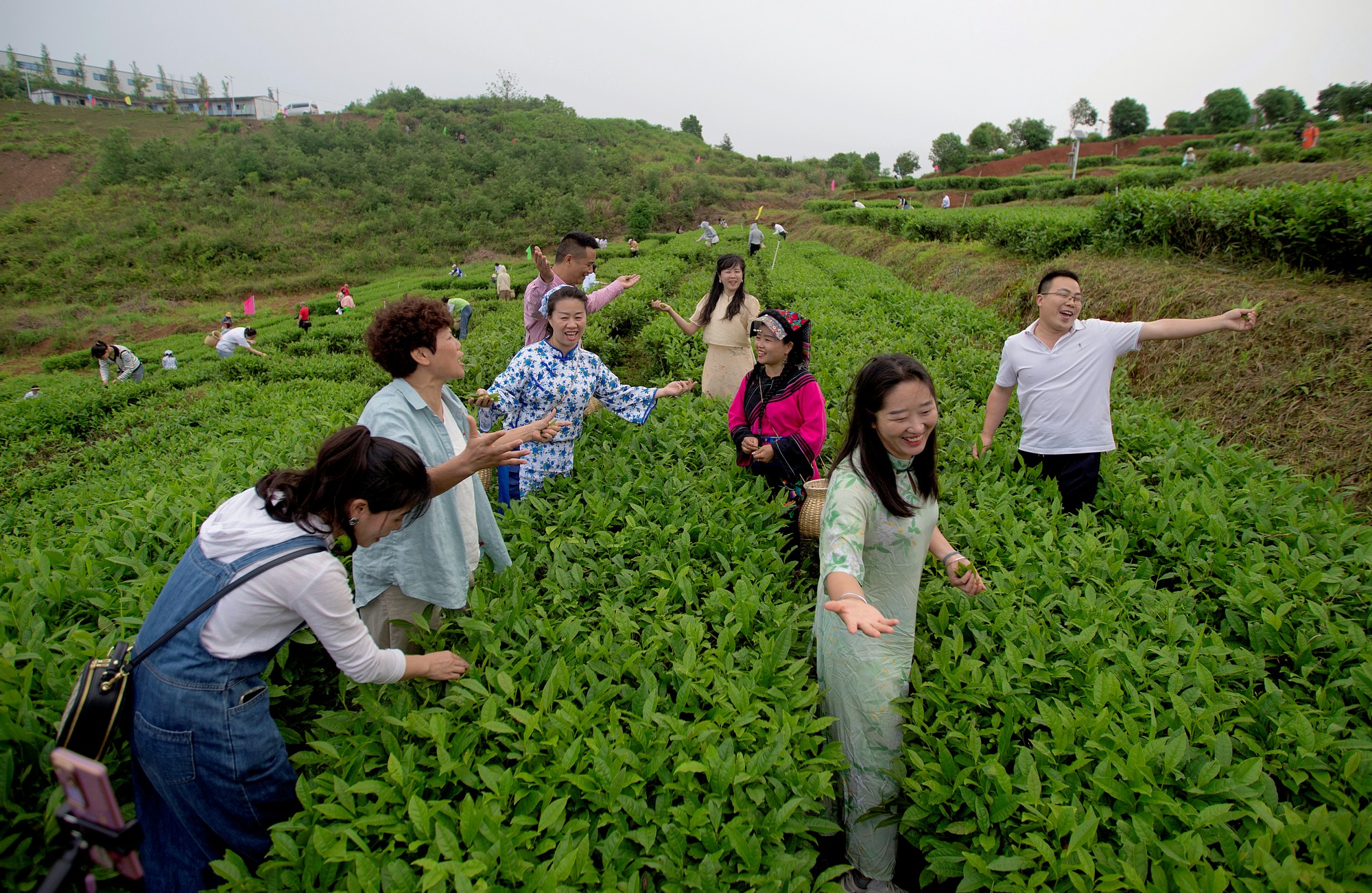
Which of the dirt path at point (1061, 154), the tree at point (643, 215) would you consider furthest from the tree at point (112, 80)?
the dirt path at point (1061, 154)

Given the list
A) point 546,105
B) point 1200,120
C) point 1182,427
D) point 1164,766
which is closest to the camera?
point 1164,766

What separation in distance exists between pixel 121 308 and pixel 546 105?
60.1 metres

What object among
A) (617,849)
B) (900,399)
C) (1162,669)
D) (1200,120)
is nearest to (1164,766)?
(1162,669)

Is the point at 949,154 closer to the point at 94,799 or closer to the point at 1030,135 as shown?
the point at 1030,135

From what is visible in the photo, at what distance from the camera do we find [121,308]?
2741cm

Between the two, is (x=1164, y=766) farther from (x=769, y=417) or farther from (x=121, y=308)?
A: (x=121, y=308)

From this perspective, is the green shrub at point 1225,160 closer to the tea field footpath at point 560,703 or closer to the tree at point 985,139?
the tea field footpath at point 560,703

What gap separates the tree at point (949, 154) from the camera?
5322cm

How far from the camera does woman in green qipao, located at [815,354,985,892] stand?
7.04ft

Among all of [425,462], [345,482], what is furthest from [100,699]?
[425,462]

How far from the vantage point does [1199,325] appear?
3652mm

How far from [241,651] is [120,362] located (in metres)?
16.1

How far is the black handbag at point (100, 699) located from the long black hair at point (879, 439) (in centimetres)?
177

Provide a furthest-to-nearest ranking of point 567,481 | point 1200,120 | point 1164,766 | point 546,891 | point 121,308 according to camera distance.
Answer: point 1200,120, point 121,308, point 567,481, point 1164,766, point 546,891
